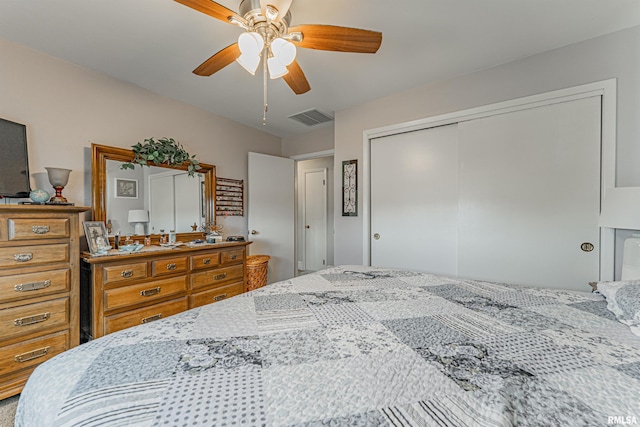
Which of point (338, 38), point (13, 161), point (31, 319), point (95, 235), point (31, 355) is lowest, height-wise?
point (31, 355)

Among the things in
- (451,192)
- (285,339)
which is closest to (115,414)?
(285,339)

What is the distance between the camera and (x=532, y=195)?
2.13 metres

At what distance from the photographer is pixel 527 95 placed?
2127 millimetres

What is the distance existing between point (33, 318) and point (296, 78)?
7.37 ft

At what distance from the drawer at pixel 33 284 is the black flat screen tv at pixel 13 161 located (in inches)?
23.6

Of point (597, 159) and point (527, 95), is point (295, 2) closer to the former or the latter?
point (527, 95)

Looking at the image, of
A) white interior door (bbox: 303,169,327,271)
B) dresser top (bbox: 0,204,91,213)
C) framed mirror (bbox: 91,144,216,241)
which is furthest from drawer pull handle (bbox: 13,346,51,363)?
white interior door (bbox: 303,169,327,271)

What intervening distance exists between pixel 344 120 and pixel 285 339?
276 centimetres

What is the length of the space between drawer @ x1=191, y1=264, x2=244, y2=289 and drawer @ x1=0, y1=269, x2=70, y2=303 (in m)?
0.89

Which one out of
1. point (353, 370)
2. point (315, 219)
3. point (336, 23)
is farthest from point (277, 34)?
point (315, 219)

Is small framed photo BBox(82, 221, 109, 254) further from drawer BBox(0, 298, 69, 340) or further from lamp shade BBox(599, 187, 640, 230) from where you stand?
lamp shade BBox(599, 187, 640, 230)

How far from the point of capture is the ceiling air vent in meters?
3.22

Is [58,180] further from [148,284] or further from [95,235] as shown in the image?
[148,284]

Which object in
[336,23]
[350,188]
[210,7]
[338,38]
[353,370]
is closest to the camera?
[353,370]
